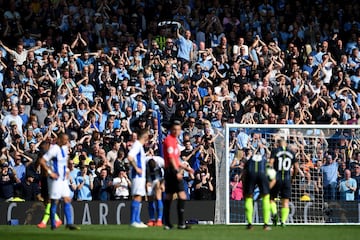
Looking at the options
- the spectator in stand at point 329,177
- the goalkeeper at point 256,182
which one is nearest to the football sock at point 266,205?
the goalkeeper at point 256,182

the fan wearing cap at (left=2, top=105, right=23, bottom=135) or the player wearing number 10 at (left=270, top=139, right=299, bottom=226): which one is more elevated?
the fan wearing cap at (left=2, top=105, right=23, bottom=135)

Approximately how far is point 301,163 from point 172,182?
6903 millimetres

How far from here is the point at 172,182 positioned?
22.0 metres

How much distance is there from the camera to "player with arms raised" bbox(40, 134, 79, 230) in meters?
21.9

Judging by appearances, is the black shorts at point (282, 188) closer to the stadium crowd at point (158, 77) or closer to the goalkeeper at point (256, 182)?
the goalkeeper at point (256, 182)

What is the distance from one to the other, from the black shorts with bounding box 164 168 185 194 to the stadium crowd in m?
5.47

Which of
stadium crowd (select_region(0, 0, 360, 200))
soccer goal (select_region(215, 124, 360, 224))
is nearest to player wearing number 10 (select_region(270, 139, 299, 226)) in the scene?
soccer goal (select_region(215, 124, 360, 224))

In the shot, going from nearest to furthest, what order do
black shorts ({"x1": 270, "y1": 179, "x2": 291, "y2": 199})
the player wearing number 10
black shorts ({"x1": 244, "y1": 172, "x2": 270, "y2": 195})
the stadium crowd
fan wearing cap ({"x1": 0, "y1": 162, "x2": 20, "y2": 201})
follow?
black shorts ({"x1": 244, "y1": 172, "x2": 270, "y2": 195})
the player wearing number 10
black shorts ({"x1": 270, "y1": 179, "x2": 291, "y2": 199})
fan wearing cap ({"x1": 0, "y1": 162, "x2": 20, "y2": 201})
the stadium crowd

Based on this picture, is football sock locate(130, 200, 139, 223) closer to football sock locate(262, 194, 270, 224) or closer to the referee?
the referee

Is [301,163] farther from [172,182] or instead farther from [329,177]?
[172,182]

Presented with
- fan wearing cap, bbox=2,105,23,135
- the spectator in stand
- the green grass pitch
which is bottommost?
the green grass pitch

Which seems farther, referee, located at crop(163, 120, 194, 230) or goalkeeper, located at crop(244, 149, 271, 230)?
goalkeeper, located at crop(244, 149, 271, 230)

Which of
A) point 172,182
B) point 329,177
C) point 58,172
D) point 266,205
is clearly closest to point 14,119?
point 58,172

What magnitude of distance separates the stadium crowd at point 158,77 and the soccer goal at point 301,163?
160 mm
